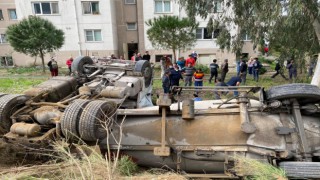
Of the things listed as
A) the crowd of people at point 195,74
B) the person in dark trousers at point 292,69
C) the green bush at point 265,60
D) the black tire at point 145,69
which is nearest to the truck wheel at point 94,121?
the crowd of people at point 195,74

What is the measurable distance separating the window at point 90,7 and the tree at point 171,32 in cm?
640

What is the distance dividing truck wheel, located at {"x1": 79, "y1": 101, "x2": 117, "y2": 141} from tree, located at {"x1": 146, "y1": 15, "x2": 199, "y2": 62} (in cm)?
1345

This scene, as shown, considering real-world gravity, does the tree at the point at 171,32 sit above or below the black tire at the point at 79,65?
above

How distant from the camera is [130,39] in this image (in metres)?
22.6

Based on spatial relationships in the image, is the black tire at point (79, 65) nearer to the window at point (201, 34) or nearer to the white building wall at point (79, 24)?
the white building wall at point (79, 24)

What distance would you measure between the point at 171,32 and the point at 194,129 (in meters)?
13.5

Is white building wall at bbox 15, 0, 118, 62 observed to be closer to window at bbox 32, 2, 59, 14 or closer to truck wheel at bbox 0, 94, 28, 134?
window at bbox 32, 2, 59, 14

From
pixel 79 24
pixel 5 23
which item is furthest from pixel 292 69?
pixel 5 23

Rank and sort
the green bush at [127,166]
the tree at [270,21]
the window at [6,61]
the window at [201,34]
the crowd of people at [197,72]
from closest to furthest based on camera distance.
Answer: the green bush at [127,166]
the tree at [270,21]
the crowd of people at [197,72]
the window at [201,34]
the window at [6,61]

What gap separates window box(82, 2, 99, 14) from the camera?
808 inches

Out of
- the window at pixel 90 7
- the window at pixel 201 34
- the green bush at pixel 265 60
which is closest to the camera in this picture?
the window at pixel 201 34

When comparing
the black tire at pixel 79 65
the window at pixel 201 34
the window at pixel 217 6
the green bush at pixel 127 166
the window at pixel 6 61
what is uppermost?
the window at pixel 217 6

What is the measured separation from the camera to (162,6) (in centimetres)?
2028

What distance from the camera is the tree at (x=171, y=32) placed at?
52.5ft
